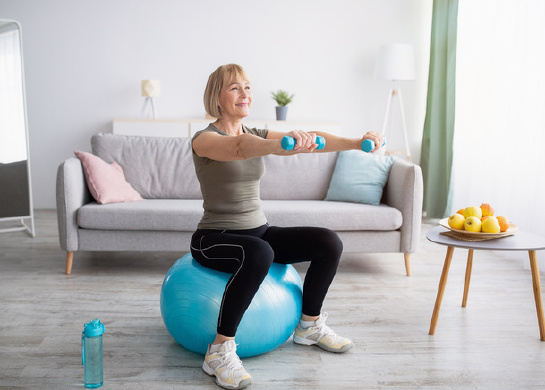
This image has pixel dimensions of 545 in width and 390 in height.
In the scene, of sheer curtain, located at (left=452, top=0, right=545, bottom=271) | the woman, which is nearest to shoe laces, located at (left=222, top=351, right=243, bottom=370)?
the woman

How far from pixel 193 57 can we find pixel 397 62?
6.05 feet

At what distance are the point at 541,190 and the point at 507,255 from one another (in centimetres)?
53

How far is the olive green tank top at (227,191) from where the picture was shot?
217cm

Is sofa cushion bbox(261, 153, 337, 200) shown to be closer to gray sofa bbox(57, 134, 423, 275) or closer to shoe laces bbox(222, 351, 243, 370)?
gray sofa bbox(57, 134, 423, 275)

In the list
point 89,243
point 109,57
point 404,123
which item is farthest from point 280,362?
point 109,57

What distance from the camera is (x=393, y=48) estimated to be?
5.11 meters

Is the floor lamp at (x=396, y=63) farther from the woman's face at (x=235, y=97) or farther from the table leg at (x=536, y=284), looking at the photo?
the woman's face at (x=235, y=97)

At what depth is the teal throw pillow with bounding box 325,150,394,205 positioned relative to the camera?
3562 millimetres

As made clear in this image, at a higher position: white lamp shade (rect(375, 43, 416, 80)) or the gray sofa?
white lamp shade (rect(375, 43, 416, 80))

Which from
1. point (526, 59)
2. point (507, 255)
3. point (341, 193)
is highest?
point (526, 59)

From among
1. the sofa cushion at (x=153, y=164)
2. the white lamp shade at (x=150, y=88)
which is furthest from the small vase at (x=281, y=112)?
the sofa cushion at (x=153, y=164)

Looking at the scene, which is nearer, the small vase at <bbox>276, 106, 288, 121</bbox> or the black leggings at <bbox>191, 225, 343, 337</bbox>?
the black leggings at <bbox>191, 225, 343, 337</bbox>

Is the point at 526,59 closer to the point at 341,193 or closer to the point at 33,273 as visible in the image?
the point at 341,193

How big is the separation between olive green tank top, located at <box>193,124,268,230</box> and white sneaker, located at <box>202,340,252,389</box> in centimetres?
44
